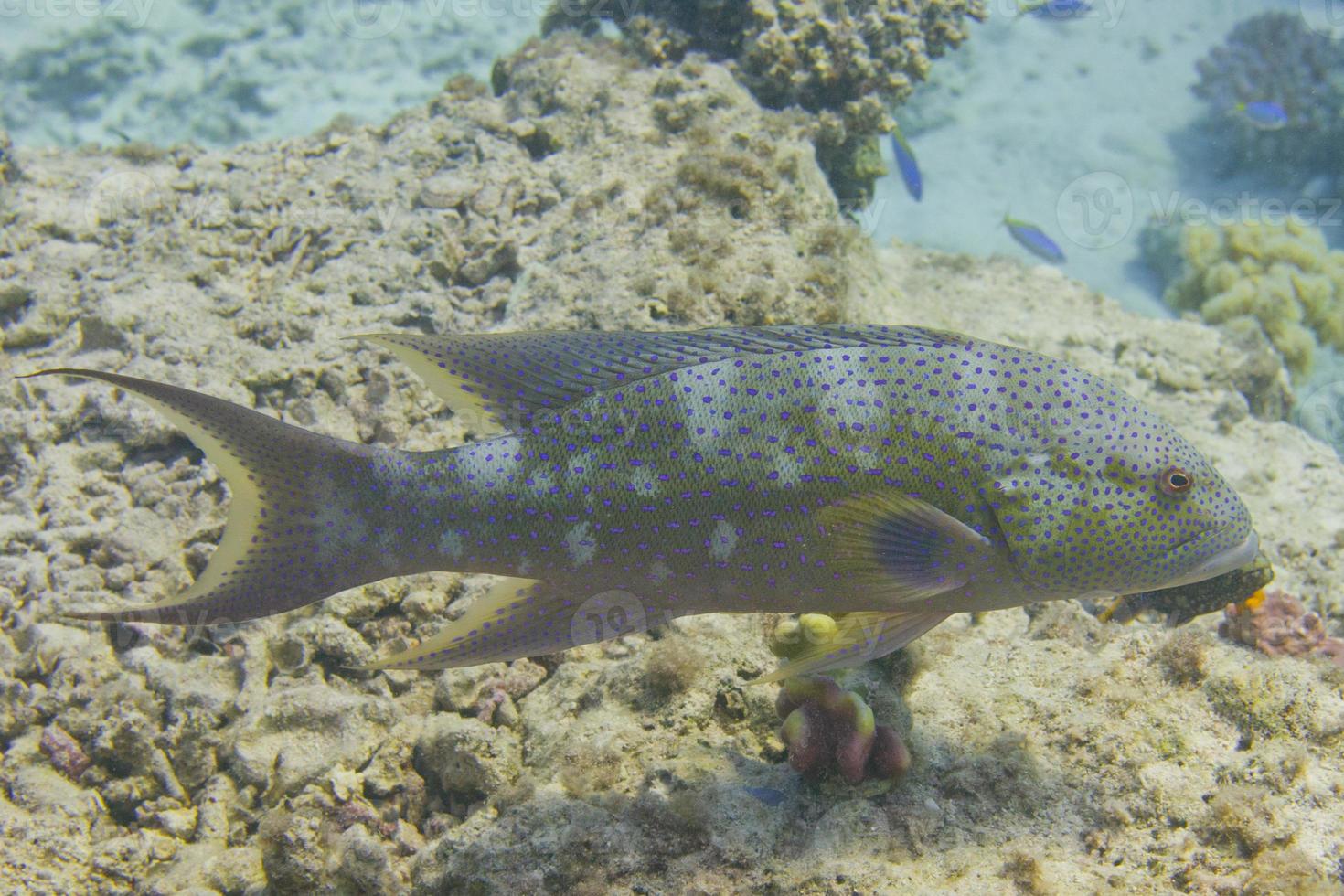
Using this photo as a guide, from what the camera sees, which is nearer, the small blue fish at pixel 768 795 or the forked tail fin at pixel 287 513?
the forked tail fin at pixel 287 513

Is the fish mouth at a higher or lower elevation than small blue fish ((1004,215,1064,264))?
higher

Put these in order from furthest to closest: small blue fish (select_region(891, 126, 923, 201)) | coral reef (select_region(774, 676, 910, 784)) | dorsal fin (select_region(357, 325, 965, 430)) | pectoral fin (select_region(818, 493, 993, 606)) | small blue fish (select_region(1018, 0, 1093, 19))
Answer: small blue fish (select_region(1018, 0, 1093, 19)), small blue fish (select_region(891, 126, 923, 201)), coral reef (select_region(774, 676, 910, 784)), dorsal fin (select_region(357, 325, 965, 430)), pectoral fin (select_region(818, 493, 993, 606))

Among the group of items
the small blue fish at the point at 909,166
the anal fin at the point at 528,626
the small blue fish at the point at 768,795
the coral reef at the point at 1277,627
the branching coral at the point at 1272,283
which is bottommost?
the branching coral at the point at 1272,283

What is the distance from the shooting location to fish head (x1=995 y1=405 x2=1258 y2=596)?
2.38 meters

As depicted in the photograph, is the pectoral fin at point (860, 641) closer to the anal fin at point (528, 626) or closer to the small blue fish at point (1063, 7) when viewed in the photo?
the anal fin at point (528, 626)

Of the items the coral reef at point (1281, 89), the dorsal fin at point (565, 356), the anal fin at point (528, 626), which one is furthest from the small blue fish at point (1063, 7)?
the anal fin at point (528, 626)

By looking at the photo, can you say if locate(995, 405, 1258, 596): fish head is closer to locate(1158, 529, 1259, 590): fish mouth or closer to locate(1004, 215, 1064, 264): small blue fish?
locate(1158, 529, 1259, 590): fish mouth

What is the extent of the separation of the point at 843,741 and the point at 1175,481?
4.36 ft

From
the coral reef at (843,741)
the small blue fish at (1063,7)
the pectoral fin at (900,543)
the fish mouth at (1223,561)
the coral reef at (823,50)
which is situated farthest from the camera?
the small blue fish at (1063,7)

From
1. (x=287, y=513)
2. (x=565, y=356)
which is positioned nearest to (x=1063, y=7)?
(x=565, y=356)

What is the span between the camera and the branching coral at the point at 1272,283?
929 cm

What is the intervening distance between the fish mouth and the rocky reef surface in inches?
24.3

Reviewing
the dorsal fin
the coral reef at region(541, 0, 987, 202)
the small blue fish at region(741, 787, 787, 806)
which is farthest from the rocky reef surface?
the coral reef at region(541, 0, 987, 202)

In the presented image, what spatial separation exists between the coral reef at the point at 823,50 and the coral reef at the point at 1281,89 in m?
9.85
